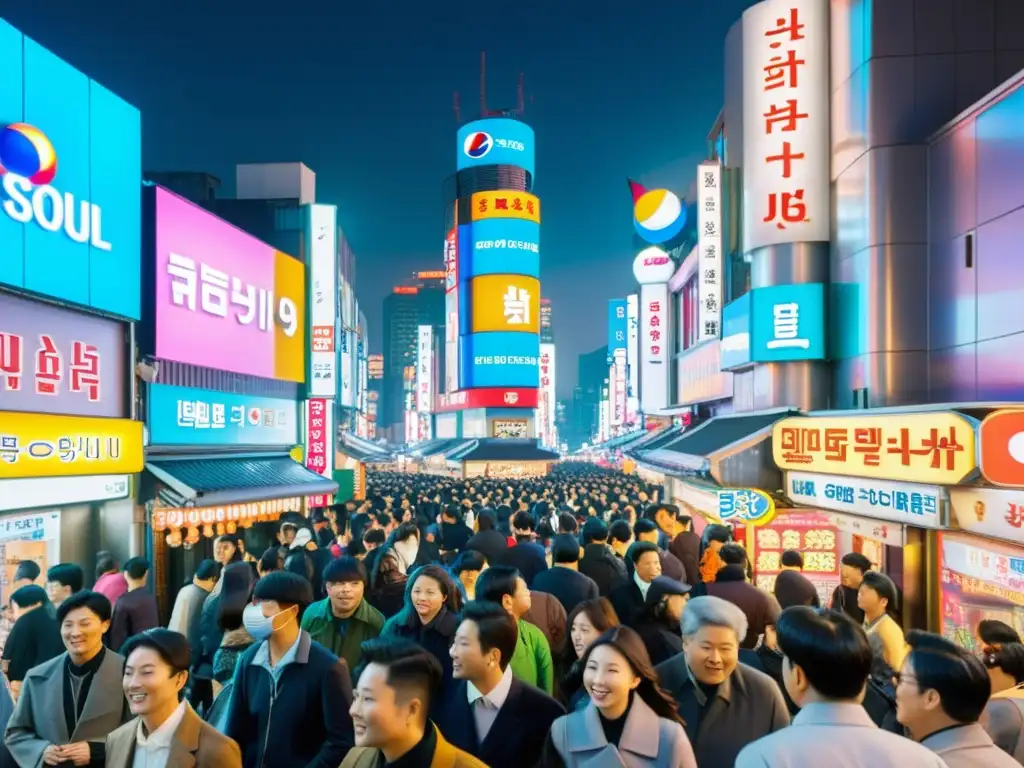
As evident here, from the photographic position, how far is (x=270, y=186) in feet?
89.2

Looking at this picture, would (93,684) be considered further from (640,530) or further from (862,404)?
(862,404)

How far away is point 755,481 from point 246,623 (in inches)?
376

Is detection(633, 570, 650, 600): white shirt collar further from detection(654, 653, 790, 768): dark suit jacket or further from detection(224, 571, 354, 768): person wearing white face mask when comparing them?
detection(224, 571, 354, 768): person wearing white face mask

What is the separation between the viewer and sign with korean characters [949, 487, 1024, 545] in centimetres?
687

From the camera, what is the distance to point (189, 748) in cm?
312

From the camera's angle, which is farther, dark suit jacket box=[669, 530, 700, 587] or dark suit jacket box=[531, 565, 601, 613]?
dark suit jacket box=[669, 530, 700, 587]

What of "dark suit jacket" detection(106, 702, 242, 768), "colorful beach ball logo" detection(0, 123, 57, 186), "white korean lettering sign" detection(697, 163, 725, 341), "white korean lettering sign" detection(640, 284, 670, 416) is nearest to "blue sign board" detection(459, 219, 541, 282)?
"white korean lettering sign" detection(640, 284, 670, 416)

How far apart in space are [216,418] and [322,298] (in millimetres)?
6698

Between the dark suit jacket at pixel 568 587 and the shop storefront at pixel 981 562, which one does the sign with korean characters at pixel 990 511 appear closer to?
the shop storefront at pixel 981 562

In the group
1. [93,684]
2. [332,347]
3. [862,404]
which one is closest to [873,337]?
[862,404]

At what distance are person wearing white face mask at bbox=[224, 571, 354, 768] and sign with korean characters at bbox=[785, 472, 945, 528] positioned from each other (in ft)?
22.9

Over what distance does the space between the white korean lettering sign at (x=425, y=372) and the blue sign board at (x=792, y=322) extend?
156 ft

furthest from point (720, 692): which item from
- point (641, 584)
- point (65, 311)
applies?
Answer: point (65, 311)

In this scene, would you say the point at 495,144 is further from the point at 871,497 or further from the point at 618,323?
the point at 871,497
